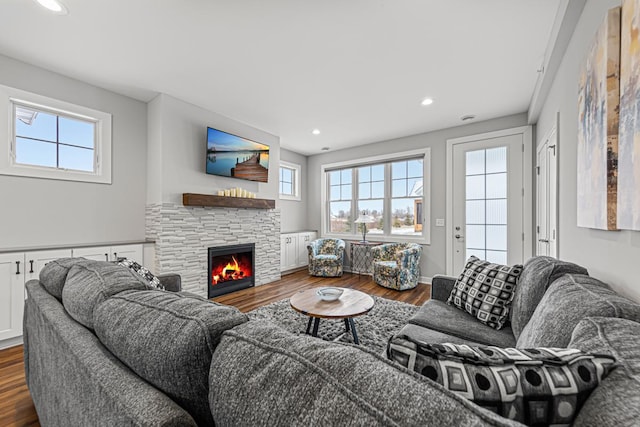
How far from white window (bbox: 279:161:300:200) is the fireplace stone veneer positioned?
1325mm

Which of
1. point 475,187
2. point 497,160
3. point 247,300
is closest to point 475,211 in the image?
point 475,187

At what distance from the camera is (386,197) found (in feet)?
16.7

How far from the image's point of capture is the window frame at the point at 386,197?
4500 mm

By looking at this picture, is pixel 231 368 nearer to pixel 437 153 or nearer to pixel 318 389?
pixel 318 389

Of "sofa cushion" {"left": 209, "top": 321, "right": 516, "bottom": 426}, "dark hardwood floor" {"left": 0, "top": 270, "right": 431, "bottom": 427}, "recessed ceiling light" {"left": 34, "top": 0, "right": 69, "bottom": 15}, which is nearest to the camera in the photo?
"sofa cushion" {"left": 209, "top": 321, "right": 516, "bottom": 426}

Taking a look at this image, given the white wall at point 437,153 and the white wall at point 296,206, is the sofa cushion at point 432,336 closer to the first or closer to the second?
the white wall at point 437,153

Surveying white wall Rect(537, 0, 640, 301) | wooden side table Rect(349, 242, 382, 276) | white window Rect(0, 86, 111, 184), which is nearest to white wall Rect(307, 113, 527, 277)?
wooden side table Rect(349, 242, 382, 276)

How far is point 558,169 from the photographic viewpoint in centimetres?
223

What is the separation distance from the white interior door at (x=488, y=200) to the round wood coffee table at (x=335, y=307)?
257cm

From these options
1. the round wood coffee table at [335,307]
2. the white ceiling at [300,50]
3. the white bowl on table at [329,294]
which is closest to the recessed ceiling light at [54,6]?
the white ceiling at [300,50]

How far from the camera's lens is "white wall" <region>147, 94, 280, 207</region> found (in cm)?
325

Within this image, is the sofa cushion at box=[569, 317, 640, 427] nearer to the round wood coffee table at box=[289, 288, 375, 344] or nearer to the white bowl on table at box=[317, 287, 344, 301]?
the round wood coffee table at box=[289, 288, 375, 344]

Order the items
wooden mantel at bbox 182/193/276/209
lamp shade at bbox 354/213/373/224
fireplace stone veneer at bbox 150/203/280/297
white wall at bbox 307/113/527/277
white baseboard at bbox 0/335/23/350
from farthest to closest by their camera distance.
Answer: lamp shade at bbox 354/213/373/224, white wall at bbox 307/113/527/277, wooden mantel at bbox 182/193/276/209, fireplace stone veneer at bbox 150/203/280/297, white baseboard at bbox 0/335/23/350

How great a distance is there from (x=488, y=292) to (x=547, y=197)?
1.77m
